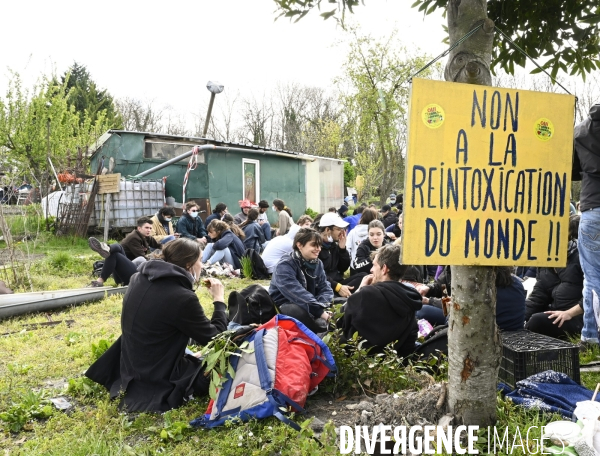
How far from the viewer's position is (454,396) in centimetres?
276

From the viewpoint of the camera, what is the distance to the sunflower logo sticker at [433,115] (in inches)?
98.3

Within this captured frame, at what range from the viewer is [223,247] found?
10.7 m

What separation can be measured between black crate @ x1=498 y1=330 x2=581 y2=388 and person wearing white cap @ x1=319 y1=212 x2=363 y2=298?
12.7ft

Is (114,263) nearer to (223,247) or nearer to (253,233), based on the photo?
(223,247)

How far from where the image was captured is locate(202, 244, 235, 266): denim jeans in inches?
419

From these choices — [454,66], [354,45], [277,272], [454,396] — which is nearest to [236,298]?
[277,272]

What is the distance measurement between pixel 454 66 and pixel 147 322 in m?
2.61

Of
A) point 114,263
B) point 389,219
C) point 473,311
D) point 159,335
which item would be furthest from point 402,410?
point 389,219

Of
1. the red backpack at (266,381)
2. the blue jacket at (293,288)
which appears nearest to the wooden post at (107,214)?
the blue jacket at (293,288)

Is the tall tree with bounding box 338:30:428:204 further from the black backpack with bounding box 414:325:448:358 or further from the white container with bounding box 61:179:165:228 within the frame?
the black backpack with bounding box 414:325:448:358

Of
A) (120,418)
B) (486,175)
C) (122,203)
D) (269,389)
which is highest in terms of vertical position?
(486,175)

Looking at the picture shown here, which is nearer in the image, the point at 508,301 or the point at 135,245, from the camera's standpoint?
the point at 508,301

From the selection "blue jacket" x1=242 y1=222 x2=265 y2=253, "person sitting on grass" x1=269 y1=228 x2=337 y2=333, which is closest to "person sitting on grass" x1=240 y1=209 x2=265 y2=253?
"blue jacket" x1=242 y1=222 x2=265 y2=253

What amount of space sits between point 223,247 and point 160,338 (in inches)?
275
